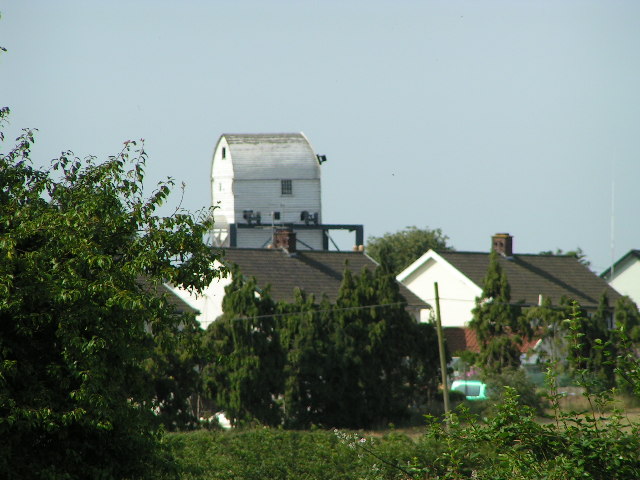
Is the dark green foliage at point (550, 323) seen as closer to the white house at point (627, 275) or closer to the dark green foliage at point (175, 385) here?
the dark green foliage at point (175, 385)

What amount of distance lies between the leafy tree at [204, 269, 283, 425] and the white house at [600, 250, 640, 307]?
3198 cm

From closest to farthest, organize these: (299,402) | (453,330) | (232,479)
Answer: (232,479) → (299,402) → (453,330)

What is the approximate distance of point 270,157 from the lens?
8212cm

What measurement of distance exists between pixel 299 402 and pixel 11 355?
2148 cm

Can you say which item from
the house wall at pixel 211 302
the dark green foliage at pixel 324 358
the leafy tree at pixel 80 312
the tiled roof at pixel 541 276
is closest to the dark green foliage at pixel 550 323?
the dark green foliage at pixel 324 358

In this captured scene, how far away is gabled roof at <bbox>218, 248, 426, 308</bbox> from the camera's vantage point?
4828cm

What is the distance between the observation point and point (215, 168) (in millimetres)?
82688

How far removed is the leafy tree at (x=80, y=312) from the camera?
13.4 meters

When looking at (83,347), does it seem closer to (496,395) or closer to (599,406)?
(599,406)

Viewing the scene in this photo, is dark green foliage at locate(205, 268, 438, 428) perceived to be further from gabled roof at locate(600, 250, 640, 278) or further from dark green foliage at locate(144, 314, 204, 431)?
gabled roof at locate(600, 250, 640, 278)

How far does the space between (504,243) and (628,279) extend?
9790 millimetres

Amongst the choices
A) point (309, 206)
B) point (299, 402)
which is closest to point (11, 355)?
point (299, 402)

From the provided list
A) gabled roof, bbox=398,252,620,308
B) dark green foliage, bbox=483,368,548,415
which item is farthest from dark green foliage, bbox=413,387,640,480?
gabled roof, bbox=398,252,620,308

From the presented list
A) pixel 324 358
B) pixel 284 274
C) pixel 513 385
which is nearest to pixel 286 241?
pixel 284 274
